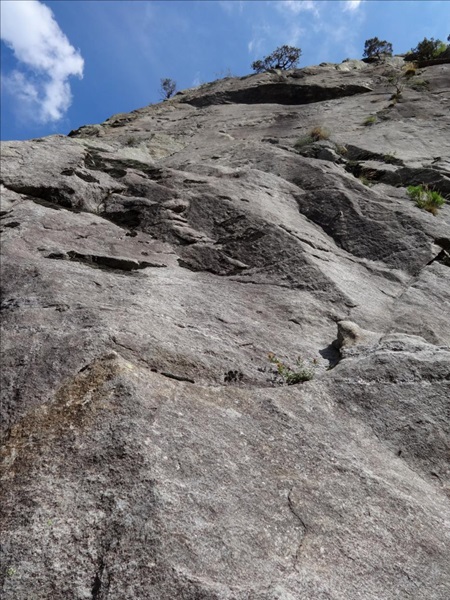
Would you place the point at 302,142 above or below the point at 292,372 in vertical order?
above

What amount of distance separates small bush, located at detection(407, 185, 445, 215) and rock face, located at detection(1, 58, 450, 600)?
0.72 ft

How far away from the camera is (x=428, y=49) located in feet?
89.9

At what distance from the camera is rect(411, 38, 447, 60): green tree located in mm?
26922

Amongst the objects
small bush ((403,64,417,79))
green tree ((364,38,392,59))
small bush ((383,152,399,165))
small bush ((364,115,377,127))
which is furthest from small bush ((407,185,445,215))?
green tree ((364,38,392,59))

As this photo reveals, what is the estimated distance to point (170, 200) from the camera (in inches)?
451

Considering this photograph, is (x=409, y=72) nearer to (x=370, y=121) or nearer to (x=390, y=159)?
(x=370, y=121)

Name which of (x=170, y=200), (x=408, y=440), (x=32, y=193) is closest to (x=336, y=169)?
(x=170, y=200)

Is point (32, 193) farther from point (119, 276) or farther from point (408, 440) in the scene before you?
point (408, 440)

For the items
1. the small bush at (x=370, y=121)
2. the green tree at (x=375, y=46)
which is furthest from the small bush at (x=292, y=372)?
the green tree at (x=375, y=46)

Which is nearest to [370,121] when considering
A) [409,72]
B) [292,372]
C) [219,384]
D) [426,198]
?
[409,72]

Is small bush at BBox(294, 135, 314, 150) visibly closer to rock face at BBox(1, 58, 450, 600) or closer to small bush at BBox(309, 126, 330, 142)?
small bush at BBox(309, 126, 330, 142)

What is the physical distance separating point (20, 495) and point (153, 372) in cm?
203

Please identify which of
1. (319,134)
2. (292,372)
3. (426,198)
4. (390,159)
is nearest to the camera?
(292,372)

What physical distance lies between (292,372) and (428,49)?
2766cm
